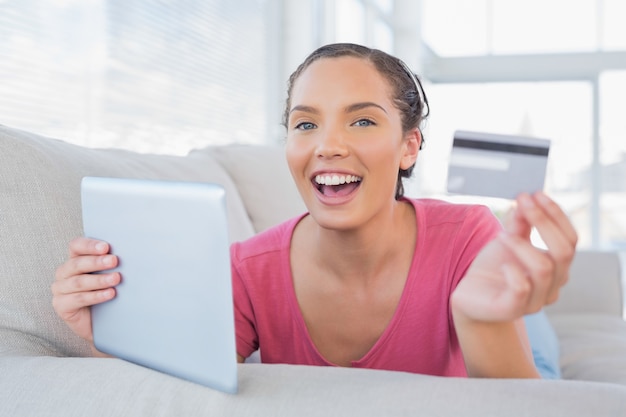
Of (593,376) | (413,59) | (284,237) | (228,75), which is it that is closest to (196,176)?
(284,237)

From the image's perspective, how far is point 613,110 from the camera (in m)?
6.68

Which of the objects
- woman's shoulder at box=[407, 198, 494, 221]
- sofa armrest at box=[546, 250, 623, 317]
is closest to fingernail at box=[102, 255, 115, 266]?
woman's shoulder at box=[407, 198, 494, 221]

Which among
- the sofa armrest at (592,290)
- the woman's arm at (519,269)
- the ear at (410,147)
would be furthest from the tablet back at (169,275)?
the sofa armrest at (592,290)

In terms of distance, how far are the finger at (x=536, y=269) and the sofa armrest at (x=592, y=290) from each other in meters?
2.11

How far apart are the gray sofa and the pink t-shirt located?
31 cm

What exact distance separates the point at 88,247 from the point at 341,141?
392mm

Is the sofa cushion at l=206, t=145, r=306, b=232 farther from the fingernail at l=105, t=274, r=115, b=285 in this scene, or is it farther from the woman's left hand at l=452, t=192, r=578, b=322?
the woman's left hand at l=452, t=192, r=578, b=322

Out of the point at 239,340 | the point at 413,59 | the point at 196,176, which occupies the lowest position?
the point at 239,340

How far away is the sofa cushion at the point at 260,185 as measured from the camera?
215 centimetres

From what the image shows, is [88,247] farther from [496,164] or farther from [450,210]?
[450,210]

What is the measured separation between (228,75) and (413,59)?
10.6 feet

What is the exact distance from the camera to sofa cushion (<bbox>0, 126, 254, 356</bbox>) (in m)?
1.03

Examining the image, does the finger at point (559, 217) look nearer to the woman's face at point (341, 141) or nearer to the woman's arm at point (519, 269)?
the woman's arm at point (519, 269)

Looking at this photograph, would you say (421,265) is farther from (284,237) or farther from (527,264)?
(527,264)
